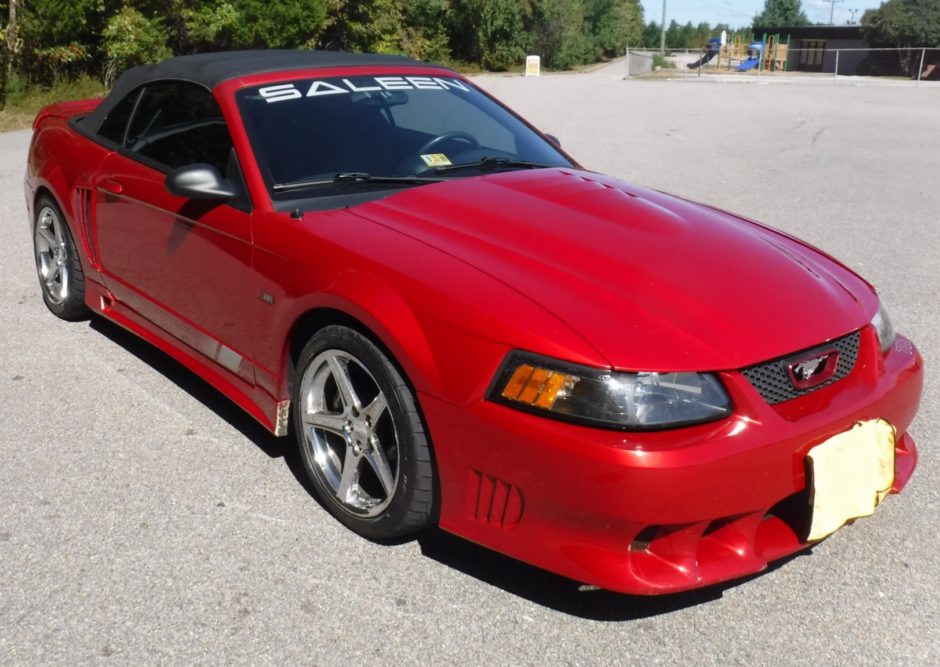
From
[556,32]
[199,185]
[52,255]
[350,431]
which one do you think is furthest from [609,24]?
[350,431]

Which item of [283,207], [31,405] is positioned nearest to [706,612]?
[283,207]

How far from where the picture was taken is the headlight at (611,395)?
2.47 meters

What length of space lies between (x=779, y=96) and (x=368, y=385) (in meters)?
24.1

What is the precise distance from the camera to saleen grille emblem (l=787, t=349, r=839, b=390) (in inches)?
106

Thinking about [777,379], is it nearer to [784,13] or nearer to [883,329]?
[883,329]

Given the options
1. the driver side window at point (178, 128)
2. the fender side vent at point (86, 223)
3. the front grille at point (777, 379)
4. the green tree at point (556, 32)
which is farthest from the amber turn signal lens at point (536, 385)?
the green tree at point (556, 32)

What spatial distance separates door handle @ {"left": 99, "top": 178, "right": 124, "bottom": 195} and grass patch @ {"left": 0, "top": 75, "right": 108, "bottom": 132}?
1287 cm

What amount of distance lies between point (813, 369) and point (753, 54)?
221 ft

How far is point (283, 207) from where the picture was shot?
3.41m

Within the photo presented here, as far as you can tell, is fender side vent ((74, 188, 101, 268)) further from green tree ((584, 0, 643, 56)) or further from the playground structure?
green tree ((584, 0, 643, 56))

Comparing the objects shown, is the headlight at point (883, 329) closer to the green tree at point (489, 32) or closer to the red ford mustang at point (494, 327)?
the red ford mustang at point (494, 327)

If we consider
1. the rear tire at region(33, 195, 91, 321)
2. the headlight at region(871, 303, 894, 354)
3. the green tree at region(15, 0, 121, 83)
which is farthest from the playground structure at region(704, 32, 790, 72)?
the headlight at region(871, 303, 894, 354)

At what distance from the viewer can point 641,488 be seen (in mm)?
2418

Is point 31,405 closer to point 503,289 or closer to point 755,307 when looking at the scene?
point 503,289
